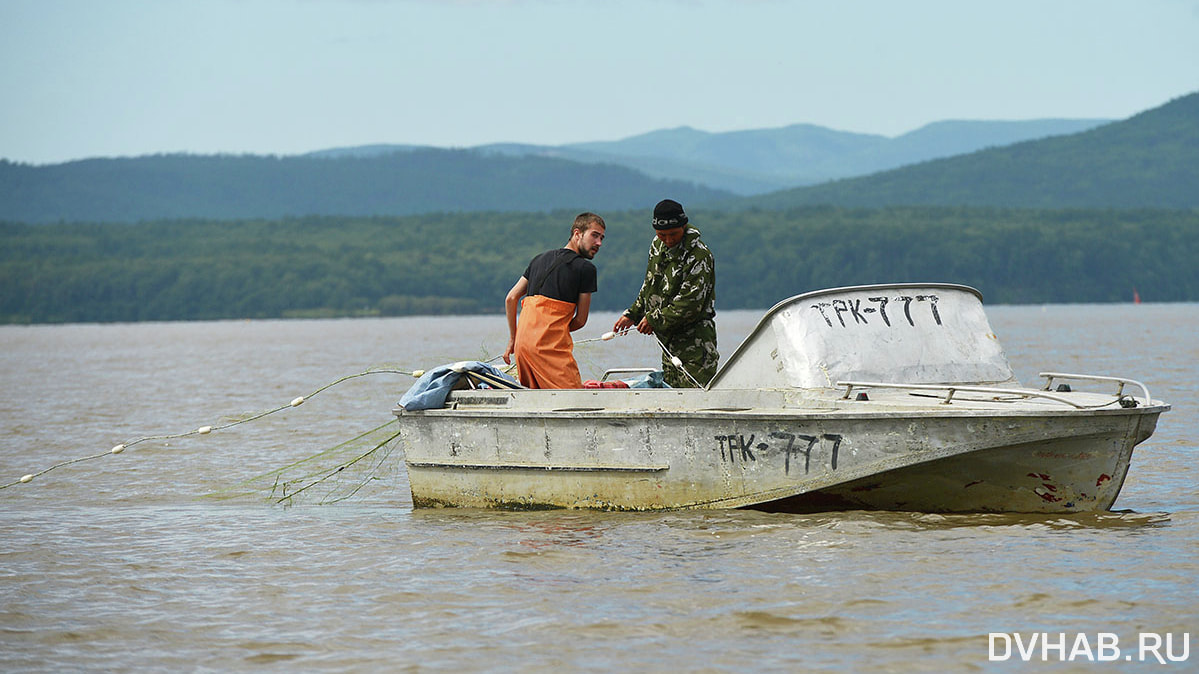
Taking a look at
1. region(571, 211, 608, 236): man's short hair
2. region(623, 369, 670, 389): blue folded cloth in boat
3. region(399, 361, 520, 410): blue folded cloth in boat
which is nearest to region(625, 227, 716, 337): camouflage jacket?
region(623, 369, 670, 389): blue folded cloth in boat

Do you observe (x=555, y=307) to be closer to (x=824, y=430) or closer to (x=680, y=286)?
(x=680, y=286)

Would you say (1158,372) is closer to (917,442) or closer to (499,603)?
(917,442)

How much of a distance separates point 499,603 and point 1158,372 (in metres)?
23.2

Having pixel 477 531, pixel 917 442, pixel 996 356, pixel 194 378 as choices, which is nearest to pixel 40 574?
pixel 477 531

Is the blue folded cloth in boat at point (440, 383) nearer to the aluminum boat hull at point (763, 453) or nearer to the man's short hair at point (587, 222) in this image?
the aluminum boat hull at point (763, 453)

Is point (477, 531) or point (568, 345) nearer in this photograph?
point (477, 531)

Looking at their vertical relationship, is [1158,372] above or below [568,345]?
below

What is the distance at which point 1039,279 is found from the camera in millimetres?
146375

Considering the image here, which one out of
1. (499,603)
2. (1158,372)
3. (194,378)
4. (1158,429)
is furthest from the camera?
(194,378)

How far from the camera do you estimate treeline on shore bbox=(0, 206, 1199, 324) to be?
5763 inches

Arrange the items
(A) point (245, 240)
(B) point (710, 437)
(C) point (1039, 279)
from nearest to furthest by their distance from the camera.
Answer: (B) point (710, 437) < (C) point (1039, 279) < (A) point (245, 240)

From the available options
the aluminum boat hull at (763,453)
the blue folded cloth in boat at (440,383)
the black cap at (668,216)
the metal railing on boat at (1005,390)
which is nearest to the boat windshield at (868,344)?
the metal railing on boat at (1005,390)

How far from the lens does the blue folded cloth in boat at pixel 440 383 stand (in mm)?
11492

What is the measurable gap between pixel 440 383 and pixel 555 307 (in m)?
1.18
